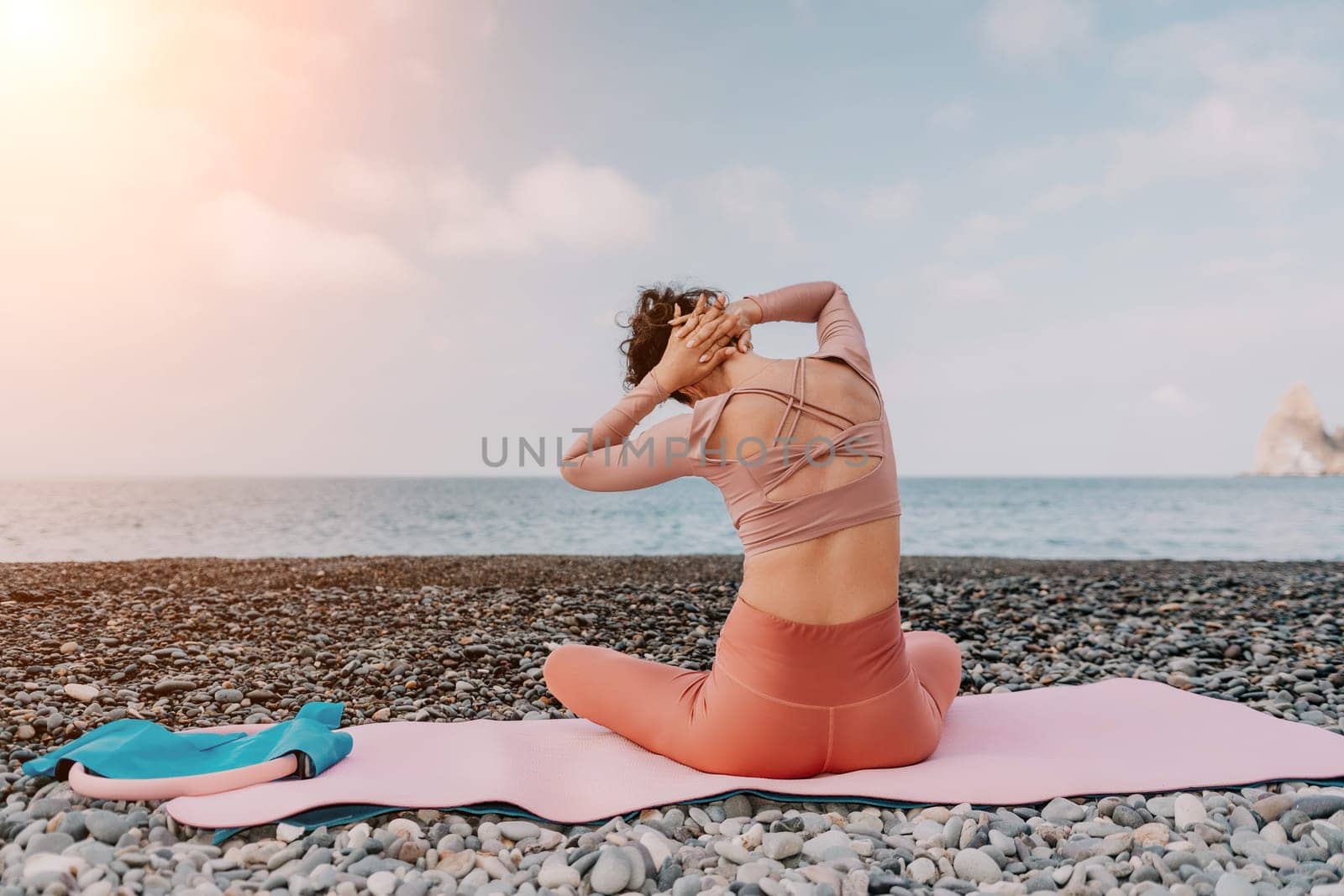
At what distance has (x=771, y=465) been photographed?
250 centimetres

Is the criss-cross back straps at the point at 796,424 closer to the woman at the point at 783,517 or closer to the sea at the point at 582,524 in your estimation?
the woman at the point at 783,517

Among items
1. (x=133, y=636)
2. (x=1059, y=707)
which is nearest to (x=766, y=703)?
(x=1059, y=707)

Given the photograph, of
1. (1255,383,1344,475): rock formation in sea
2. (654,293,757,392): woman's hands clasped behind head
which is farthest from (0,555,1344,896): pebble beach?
(1255,383,1344,475): rock formation in sea

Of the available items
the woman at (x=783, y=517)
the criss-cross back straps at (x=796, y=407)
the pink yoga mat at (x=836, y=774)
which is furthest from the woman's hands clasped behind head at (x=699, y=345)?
the pink yoga mat at (x=836, y=774)

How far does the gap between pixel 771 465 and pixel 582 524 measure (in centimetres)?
2563

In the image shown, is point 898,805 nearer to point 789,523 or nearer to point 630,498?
point 789,523

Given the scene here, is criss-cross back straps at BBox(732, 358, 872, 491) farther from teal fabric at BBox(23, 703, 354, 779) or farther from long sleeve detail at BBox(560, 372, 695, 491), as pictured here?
teal fabric at BBox(23, 703, 354, 779)

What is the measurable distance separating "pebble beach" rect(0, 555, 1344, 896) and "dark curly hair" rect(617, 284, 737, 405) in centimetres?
140

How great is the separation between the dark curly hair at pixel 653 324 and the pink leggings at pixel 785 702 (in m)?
0.84

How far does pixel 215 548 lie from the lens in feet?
61.9

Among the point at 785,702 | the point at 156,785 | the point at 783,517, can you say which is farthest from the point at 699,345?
the point at 156,785

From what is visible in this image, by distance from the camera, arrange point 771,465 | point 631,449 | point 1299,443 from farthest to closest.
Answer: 1. point 1299,443
2. point 631,449
3. point 771,465

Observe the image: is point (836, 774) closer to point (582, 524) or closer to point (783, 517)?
point (783, 517)

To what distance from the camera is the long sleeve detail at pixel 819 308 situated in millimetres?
2900
